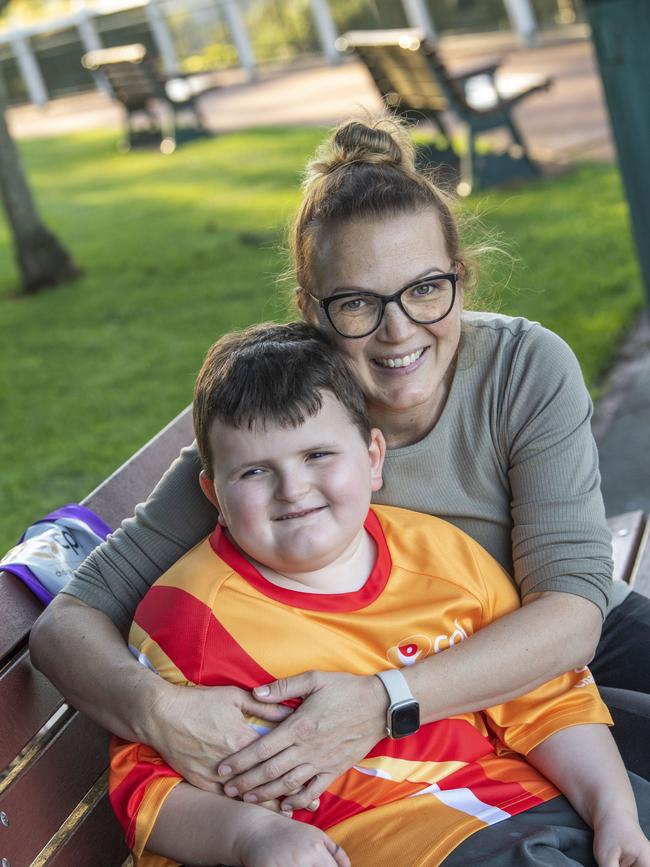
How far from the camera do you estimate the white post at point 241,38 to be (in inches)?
890

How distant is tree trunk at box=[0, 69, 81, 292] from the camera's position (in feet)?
33.8

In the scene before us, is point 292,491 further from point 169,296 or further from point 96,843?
point 169,296

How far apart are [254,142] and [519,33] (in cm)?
484

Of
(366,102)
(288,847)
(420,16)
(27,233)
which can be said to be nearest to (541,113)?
(366,102)

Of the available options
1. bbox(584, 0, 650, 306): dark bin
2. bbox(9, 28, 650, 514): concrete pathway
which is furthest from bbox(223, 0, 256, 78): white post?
bbox(584, 0, 650, 306): dark bin

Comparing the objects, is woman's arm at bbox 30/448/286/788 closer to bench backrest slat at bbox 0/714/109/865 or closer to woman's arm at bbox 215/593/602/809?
woman's arm at bbox 215/593/602/809

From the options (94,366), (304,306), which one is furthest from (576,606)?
(94,366)

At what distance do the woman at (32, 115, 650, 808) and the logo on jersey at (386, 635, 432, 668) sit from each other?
45 mm

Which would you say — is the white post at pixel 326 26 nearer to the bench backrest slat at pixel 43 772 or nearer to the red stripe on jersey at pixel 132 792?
the bench backrest slat at pixel 43 772

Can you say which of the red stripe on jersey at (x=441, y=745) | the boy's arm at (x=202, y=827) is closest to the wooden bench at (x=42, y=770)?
the boy's arm at (x=202, y=827)

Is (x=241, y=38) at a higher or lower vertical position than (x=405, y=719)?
lower

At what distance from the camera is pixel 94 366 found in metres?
8.55

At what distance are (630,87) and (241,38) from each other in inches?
701

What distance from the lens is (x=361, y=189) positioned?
103 inches
